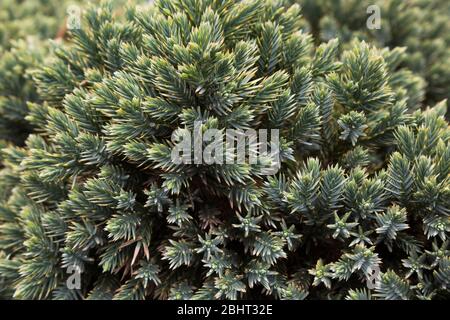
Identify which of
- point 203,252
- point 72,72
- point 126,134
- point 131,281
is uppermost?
point 72,72

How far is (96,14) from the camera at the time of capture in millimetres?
2168

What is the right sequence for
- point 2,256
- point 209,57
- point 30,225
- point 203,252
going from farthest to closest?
point 2,256 < point 30,225 < point 203,252 < point 209,57

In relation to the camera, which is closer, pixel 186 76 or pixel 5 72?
pixel 186 76

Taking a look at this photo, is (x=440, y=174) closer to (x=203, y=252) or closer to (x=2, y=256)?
(x=203, y=252)

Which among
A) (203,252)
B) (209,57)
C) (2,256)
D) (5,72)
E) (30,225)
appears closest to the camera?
(209,57)

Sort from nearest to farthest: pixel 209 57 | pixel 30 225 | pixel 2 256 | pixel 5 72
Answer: pixel 209 57, pixel 30 225, pixel 2 256, pixel 5 72

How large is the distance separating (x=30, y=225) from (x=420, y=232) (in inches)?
64.6

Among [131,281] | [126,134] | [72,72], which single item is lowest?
[131,281]
